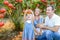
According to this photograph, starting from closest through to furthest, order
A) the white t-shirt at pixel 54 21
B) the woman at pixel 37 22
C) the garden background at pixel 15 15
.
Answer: the white t-shirt at pixel 54 21, the woman at pixel 37 22, the garden background at pixel 15 15

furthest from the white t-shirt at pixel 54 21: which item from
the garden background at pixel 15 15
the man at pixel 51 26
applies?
the garden background at pixel 15 15

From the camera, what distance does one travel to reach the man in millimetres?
4020

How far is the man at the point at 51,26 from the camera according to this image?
13.2 ft

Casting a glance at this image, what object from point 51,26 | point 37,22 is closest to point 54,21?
point 51,26

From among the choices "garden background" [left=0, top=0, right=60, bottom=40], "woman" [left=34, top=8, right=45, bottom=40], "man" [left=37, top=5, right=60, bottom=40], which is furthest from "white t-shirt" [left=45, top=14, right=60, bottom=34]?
"garden background" [left=0, top=0, right=60, bottom=40]

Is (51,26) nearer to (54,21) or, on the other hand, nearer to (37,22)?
(54,21)

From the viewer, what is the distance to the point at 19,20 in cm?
512

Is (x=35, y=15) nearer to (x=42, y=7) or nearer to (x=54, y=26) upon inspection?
(x=54, y=26)

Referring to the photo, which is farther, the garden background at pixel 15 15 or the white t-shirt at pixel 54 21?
the garden background at pixel 15 15

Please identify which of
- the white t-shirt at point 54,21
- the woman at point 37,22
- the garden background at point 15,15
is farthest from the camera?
the garden background at point 15,15

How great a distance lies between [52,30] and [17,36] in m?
1.00

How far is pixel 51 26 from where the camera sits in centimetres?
406

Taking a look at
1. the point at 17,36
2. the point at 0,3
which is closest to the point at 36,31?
the point at 17,36

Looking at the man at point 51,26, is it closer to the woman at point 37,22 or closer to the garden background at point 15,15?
the woman at point 37,22
